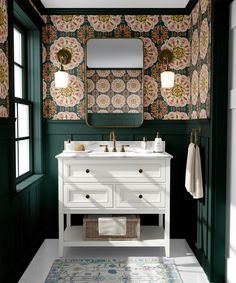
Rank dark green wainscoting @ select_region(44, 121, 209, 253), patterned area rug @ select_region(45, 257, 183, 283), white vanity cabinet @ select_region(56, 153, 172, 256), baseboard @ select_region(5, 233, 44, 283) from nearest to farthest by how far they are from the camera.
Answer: baseboard @ select_region(5, 233, 44, 283), patterned area rug @ select_region(45, 257, 183, 283), white vanity cabinet @ select_region(56, 153, 172, 256), dark green wainscoting @ select_region(44, 121, 209, 253)

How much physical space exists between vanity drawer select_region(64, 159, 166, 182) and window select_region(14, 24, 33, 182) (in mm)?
530

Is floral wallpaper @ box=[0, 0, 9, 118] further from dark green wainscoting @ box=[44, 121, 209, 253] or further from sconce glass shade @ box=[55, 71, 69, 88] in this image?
dark green wainscoting @ box=[44, 121, 209, 253]

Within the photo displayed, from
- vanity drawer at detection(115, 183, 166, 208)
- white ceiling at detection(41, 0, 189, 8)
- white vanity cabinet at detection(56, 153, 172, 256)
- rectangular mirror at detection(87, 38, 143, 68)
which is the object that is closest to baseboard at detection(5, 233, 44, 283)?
white vanity cabinet at detection(56, 153, 172, 256)

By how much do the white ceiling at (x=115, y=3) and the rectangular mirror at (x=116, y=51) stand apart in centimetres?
35

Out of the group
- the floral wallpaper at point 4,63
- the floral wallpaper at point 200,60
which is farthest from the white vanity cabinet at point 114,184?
the floral wallpaper at point 4,63

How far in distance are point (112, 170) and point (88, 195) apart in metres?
0.33

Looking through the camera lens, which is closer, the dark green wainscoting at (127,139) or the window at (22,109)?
the window at (22,109)

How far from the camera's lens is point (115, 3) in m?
3.78

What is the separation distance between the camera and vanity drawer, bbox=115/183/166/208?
137 inches

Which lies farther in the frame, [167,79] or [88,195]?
[167,79]

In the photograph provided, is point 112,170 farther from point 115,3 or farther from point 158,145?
point 115,3

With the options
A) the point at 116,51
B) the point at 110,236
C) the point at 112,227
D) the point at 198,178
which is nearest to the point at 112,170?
the point at 112,227

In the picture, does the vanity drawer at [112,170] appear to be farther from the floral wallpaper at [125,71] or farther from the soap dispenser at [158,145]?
the floral wallpaper at [125,71]

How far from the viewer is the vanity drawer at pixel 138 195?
11.4 feet
